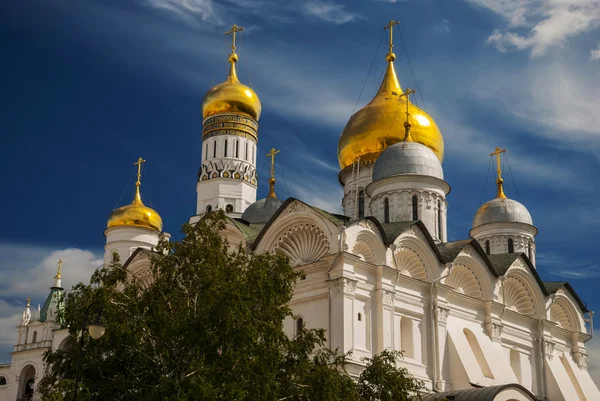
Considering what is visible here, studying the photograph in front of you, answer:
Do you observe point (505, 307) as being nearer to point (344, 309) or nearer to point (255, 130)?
point (344, 309)

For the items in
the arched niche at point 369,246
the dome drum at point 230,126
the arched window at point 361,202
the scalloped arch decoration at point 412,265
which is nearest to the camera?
the arched niche at point 369,246

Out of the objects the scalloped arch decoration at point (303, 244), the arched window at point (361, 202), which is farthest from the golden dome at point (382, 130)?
the scalloped arch decoration at point (303, 244)

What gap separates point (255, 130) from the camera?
36406mm

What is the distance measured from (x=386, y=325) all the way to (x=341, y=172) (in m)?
10.6

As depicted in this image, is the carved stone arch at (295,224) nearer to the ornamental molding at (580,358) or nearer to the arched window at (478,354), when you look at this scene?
the arched window at (478,354)

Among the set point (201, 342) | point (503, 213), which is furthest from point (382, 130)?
point (201, 342)

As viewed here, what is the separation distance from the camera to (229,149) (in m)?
35.3

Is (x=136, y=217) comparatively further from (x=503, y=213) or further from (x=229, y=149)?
(x=503, y=213)

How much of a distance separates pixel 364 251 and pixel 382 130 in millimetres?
8773

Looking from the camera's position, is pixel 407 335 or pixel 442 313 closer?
pixel 407 335

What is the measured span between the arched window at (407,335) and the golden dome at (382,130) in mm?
8660

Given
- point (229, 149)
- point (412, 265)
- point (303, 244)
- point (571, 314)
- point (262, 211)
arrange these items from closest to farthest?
point (303, 244) → point (412, 265) → point (262, 211) → point (571, 314) → point (229, 149)

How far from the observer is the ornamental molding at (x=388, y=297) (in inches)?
930

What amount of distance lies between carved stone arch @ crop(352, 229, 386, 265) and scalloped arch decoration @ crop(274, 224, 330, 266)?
1039 mm
